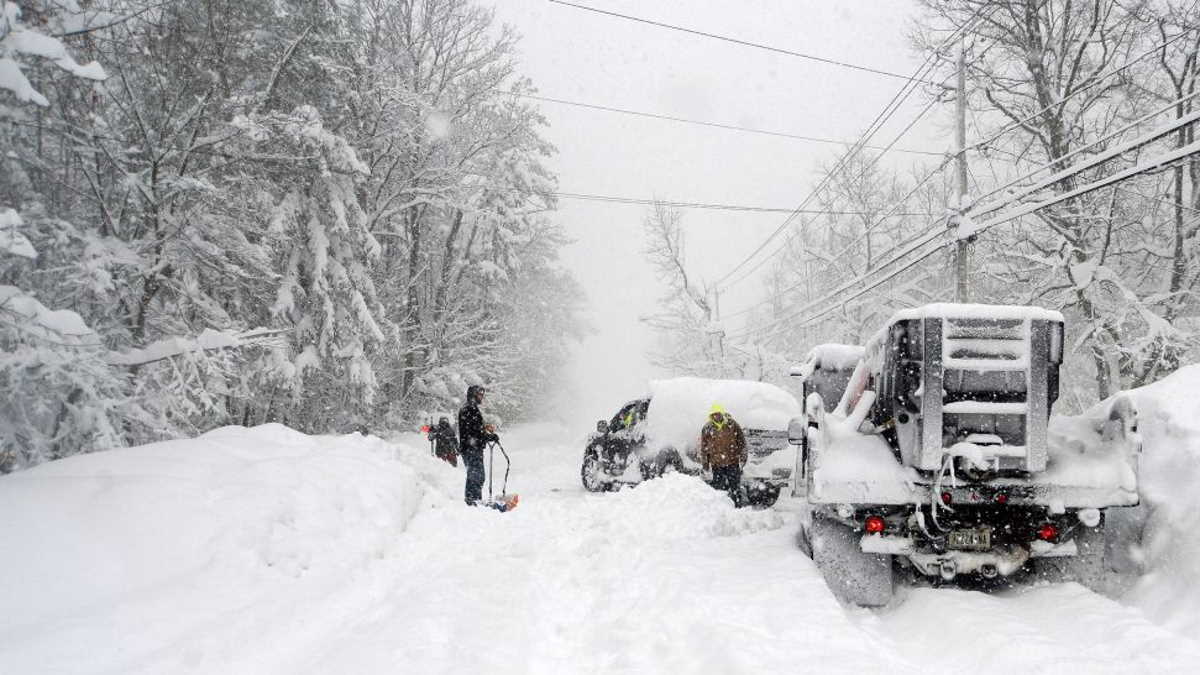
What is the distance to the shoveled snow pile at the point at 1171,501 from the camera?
4.38 meters

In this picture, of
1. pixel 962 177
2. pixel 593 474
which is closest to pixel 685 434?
pixel 593 474

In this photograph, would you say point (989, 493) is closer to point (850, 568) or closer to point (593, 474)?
point (850, 568)

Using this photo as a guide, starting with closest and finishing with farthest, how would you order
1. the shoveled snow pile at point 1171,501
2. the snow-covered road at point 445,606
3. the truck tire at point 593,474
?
1. the snow-covered road at point 445,606
2. the shoveled snow pile at point 1171,501
3. the truck tire at point 593,474

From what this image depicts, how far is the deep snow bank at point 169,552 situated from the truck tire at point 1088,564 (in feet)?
18.0

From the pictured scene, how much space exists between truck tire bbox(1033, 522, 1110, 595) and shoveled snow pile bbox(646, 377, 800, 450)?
19.4 feet

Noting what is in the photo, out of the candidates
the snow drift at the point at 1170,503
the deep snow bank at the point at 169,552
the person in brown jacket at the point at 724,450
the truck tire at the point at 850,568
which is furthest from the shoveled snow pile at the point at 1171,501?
the deep snow bank at the point at 169,552

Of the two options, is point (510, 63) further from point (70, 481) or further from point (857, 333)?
point (70, 481)

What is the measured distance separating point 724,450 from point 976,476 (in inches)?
195

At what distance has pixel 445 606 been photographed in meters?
4.84

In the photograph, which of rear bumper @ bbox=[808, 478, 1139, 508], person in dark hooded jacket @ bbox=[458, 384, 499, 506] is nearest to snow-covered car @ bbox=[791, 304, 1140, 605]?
rear bumper @ bbox=[808, 478, 1139, 508]

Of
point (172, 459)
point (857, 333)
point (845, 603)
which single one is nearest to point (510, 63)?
point (857, 333)

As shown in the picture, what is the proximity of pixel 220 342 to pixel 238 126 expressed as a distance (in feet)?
13.5

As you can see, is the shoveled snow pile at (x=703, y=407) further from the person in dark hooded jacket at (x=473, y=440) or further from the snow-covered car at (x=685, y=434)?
the person in dark hooded jacket at (x=473, y=440)

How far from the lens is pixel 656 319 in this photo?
34.5 metres
